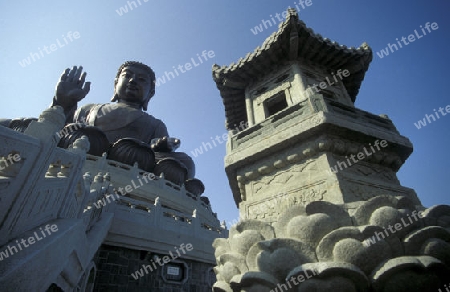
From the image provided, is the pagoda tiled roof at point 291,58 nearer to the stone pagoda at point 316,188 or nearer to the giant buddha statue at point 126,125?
the stone pagoda at point 316,188

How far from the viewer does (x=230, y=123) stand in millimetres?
7520

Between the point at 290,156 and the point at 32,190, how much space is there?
343 cm

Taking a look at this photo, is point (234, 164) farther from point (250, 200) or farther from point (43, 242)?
point (43, 242)

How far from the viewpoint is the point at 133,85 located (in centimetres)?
1933

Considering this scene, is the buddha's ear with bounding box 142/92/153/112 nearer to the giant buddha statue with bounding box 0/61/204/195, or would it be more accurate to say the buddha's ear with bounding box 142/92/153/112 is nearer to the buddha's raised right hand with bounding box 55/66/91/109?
the giant buddha statue with bounding box 0/61/204/195

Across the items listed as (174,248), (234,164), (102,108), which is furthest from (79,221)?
(102,108)

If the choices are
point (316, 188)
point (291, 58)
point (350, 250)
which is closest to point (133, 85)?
point (291, 58)

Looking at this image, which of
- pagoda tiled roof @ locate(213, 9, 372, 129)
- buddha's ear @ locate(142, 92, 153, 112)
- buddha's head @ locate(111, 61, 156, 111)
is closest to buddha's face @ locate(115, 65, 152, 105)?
buddha's head @ locate(111, 61, 156, 111)

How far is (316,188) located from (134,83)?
18625 mm

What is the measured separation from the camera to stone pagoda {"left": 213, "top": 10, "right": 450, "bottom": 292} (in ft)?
7.76

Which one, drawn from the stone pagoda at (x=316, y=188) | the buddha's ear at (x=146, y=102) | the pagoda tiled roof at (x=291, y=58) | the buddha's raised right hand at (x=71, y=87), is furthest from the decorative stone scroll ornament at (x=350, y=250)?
the buddha's ear at (x=146, y=102)

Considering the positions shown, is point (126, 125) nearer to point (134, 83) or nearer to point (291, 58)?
point (134, 83)

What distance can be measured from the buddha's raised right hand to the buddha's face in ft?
17.3

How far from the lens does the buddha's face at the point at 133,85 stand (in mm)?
19328
